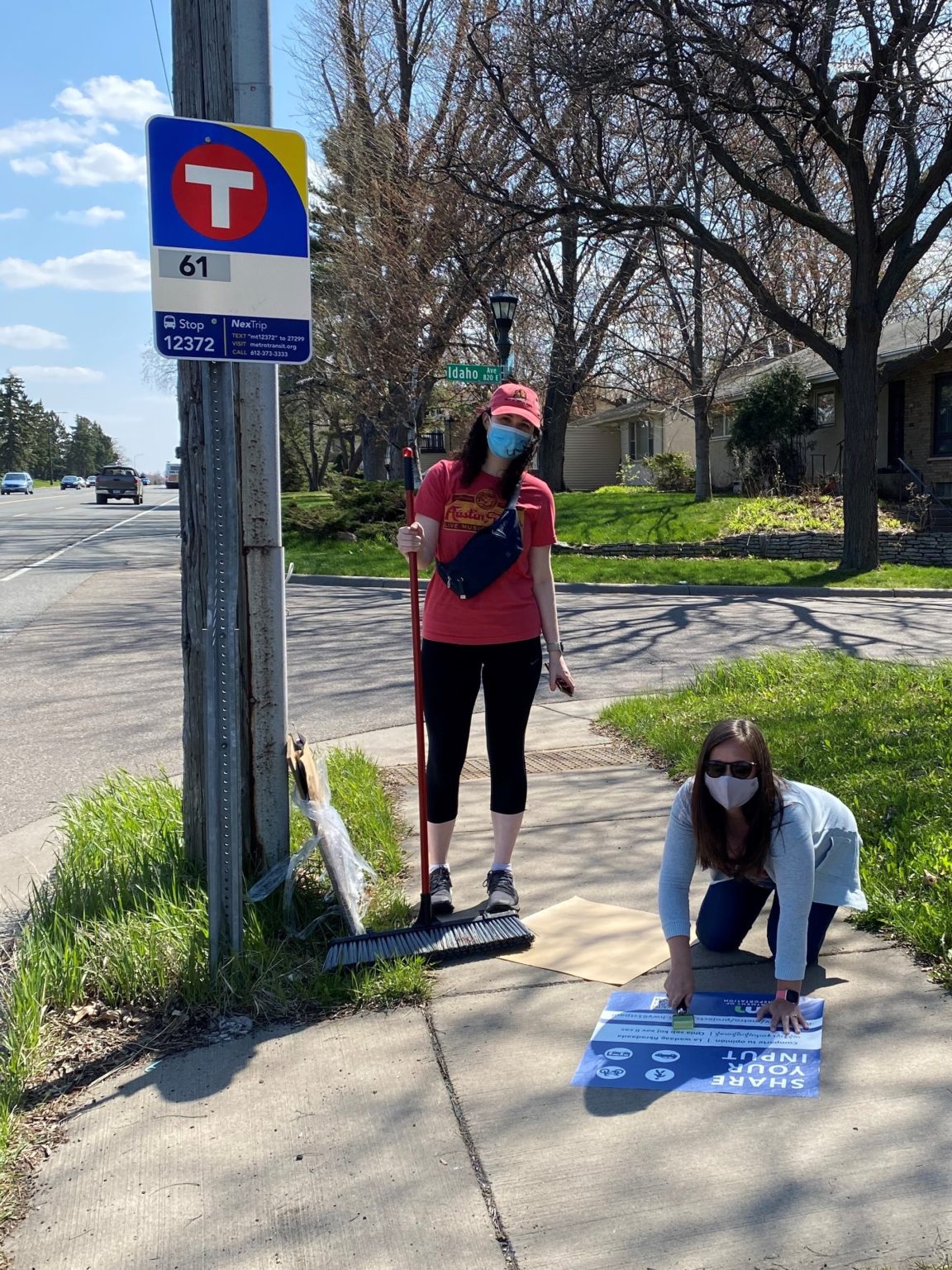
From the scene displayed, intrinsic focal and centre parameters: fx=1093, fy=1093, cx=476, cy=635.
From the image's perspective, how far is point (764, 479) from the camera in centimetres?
2555

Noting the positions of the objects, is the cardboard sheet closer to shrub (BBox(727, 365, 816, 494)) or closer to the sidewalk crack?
the sidewalk crack

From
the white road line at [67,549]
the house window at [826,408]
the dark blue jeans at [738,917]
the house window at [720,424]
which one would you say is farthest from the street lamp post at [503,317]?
the house window at [720,424]

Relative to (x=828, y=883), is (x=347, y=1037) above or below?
below

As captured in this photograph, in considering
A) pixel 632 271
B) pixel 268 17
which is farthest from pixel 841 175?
pixel 268 17

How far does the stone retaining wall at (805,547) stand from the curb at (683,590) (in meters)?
3.40

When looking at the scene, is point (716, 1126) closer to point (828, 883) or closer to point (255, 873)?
point (828, 883)

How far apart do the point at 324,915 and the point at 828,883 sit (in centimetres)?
172

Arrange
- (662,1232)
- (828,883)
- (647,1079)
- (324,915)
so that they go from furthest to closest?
(324,915)
(828,883)
(647,1079)
(662,1232)

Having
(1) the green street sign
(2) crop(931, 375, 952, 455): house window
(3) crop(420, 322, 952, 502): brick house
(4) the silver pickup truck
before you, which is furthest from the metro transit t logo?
(4) the silver pickup truck

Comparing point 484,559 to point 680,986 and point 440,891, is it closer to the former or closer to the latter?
point 440,891

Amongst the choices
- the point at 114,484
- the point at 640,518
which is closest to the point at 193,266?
the point at 640,518

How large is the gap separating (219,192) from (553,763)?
3.91 meters

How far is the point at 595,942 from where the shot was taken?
3.82 m

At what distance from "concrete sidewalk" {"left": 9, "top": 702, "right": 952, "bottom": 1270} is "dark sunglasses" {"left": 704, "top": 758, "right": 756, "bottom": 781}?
2.46ft
